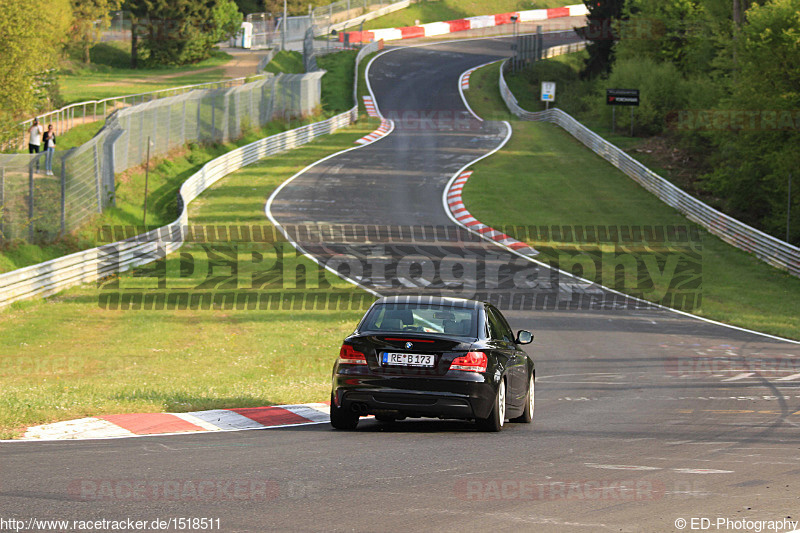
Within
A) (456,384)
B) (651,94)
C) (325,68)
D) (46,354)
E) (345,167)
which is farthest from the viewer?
(325,68)

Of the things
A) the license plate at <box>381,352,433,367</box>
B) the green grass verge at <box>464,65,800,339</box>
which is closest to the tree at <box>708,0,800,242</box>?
the green grass verge at <box>464,65,800,339</box>

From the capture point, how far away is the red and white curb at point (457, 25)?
90.8m

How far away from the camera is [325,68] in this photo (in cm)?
7512

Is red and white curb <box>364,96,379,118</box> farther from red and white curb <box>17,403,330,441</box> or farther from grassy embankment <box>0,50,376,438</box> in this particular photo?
red and white curb <box>17,403,330,441</box>

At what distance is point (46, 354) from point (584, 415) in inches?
404

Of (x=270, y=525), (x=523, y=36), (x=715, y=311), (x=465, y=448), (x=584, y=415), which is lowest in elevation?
(x=715, y=311)

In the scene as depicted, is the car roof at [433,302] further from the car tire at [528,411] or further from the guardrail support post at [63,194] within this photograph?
the guardrail support post at [63,194]

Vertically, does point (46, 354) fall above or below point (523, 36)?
below

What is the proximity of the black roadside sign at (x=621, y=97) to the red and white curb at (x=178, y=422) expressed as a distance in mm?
45433

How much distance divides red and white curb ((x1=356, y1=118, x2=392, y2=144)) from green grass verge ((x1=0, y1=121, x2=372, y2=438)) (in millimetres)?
23300

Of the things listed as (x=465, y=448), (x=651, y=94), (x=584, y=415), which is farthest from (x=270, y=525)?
(x=651, y=94)

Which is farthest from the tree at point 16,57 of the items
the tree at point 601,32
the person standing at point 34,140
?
the tree at point 601,32

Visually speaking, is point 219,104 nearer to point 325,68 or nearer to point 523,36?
point 325,68

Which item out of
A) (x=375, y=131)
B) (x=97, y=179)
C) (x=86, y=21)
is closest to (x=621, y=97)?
(x=375, y=131)
